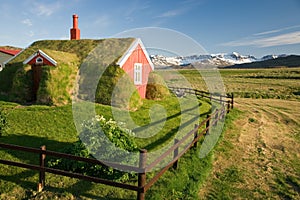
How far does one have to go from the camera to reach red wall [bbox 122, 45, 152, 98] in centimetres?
1836

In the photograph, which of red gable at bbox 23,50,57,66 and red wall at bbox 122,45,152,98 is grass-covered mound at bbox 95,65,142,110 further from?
red gable at bbox 23,50,57,66

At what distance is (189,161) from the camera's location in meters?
9.34

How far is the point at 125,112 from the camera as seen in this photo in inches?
591

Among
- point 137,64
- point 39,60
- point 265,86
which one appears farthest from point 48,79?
point 265,86

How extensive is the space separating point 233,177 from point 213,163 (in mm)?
1234

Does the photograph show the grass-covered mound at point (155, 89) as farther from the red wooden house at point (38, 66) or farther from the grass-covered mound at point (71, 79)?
the red wooden house at point (38, 66)

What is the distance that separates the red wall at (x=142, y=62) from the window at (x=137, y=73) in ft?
1.10

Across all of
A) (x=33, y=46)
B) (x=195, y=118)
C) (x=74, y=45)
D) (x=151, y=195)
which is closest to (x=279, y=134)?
(x=195, y=118)

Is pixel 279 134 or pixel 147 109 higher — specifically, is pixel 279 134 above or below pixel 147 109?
below

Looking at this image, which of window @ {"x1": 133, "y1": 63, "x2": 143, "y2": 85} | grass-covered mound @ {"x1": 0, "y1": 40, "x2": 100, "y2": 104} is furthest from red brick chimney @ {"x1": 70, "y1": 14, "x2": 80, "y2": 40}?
window @ {"x1": 133, "y1": 63, "x2": 143, "y2": 85}

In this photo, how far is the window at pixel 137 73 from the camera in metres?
19.1

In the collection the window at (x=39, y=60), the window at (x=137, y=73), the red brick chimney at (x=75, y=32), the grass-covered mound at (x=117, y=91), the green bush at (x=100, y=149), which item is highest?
the red brick chimney at (x=75, y=32)

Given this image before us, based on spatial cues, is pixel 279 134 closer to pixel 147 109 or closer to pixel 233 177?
pixel 233 177

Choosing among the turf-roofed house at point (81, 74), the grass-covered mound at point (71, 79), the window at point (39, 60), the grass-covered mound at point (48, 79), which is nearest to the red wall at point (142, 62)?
the turf-roofed house at point (81, 74)
